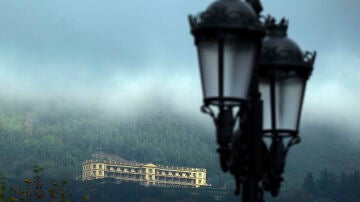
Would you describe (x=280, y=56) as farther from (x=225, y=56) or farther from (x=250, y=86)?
(x=225, y=56)

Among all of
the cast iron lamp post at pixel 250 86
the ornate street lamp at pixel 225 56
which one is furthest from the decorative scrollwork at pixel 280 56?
the ornate street lamp at pixel 225 56

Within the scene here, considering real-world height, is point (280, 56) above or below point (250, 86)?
above

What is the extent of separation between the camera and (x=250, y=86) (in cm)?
1350

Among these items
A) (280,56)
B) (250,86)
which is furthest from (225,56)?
(280,56)

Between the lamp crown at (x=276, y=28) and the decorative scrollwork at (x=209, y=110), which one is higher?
the lamp crown at (x=276, y=28)

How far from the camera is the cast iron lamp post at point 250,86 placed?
509 inches

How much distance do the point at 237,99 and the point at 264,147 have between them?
204cm

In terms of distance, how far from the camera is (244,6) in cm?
1341

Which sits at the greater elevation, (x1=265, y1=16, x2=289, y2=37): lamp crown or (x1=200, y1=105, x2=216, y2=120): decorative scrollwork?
(x1=265, y1=16, x2=289, y2=37): lamp crown

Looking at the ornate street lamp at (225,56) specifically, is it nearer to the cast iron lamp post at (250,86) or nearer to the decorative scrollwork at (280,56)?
the cast iron lamp post at (250,86)

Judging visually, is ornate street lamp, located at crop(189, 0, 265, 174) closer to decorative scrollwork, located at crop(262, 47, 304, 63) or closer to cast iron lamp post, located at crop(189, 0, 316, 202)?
cast iron lamp post, located at crop(189, 0, 316, 202)

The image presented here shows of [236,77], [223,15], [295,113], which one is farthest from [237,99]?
[295,113]

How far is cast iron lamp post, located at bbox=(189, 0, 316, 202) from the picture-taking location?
12938 mm

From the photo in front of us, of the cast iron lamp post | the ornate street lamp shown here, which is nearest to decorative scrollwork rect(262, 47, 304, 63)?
the cast iron lamp post
